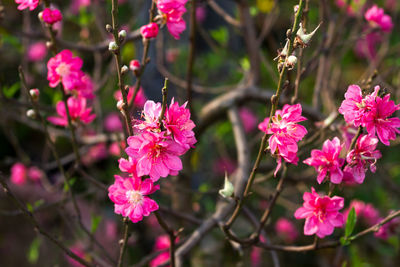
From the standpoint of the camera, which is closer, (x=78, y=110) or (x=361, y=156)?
(x=361, y=156)

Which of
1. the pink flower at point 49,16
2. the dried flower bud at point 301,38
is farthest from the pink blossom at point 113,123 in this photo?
the dried flower bud at point 301,38

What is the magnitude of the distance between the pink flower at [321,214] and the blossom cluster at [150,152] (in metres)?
0.34

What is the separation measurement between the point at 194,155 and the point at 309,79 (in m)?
2.12

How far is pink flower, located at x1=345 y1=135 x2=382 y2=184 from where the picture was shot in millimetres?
937

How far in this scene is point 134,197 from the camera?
2.99 ft

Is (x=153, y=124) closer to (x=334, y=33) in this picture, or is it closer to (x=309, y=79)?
(x=334, y=33)

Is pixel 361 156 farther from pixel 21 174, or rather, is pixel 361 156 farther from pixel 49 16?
pixel 21 174

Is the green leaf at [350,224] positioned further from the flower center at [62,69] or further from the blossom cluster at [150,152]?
the flower center at [62,69]

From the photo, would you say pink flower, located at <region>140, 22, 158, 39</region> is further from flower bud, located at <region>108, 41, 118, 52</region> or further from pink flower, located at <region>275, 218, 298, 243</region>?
pink flower, located at <region>275, 218, 298, 243</region>

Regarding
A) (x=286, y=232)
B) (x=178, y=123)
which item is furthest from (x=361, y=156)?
(x=286, y=232)

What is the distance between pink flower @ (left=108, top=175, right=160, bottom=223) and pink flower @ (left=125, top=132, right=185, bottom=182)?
39 mm

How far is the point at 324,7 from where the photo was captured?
1837 millimetres

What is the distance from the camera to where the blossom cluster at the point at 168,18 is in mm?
1021

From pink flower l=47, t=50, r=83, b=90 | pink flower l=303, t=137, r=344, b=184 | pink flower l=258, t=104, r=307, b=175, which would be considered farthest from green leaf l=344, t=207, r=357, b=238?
pink flower l=47, t=50, r=83, b=90
